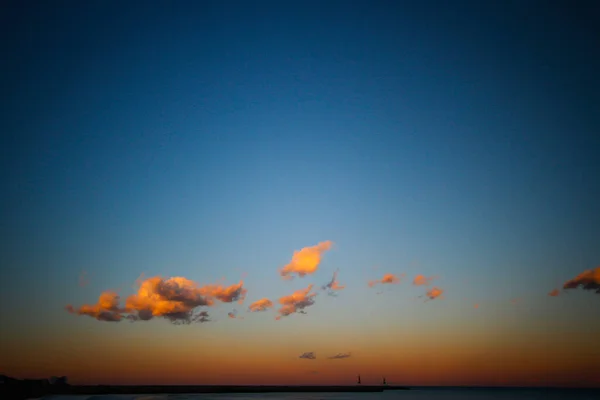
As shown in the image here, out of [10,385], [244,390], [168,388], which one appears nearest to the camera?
[10,385]

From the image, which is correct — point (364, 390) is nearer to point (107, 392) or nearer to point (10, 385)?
point (107, 392)

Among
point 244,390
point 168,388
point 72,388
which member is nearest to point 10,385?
point 72,388

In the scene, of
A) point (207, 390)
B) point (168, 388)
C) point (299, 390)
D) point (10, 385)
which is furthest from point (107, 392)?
point (299, 390)

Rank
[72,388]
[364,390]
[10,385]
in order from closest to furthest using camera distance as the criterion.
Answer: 1. [10,385]
2. [72,388]
3. [364,390]

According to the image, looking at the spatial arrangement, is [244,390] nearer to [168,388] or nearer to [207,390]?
[207,390]

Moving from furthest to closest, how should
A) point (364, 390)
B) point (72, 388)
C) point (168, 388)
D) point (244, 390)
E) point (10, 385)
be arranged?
point (364, 390) → point (244, 390) → point (168, 388) → point (72, 388) → point (10, 385)

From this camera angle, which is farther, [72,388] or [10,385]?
[72,388]

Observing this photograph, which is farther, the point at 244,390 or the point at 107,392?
the point at 244,390

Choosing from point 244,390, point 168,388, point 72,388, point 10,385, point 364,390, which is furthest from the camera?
point 364,390

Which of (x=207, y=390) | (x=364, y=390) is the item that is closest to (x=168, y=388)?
(x=207, y=390)

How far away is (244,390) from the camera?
115 meters

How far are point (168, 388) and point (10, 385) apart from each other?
171 ft

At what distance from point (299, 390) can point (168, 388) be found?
3311 centimetres

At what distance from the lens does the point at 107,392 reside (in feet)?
279
